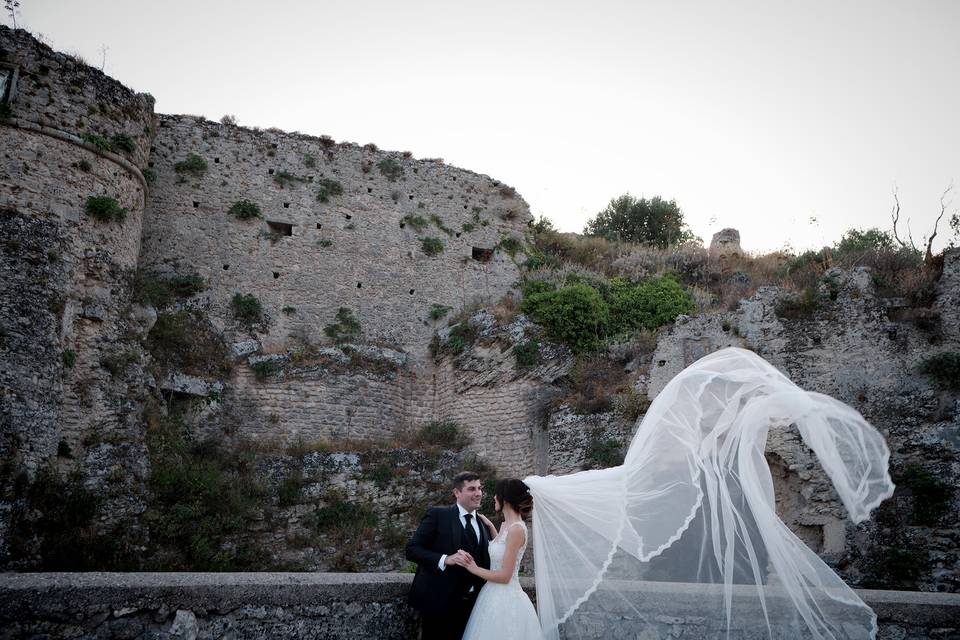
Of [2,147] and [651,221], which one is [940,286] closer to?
[2,147]

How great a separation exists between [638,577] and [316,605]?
247 centimetres

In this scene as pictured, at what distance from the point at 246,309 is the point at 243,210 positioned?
2725mm

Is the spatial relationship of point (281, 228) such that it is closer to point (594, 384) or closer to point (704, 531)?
point (594, 384)

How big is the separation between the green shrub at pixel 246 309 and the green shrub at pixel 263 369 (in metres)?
1.27

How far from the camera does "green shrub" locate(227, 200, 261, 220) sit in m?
19.2

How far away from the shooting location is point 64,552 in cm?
1150

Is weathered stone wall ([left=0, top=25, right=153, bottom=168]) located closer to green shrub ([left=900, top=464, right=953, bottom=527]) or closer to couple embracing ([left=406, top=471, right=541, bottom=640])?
couple embracing ([left=406, top=471, right=541, bottom=640])

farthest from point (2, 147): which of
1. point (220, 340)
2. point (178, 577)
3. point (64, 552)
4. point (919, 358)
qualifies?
point (919, 358)

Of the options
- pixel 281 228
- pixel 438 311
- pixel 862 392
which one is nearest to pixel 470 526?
pixel 862 392

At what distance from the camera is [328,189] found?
20.5 metres

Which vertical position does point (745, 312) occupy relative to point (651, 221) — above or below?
below

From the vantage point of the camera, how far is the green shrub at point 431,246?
20719mm

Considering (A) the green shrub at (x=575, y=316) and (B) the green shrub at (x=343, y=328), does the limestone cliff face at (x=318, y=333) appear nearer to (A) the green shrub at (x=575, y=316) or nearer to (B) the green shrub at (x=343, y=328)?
(B) the green shrub at (x=343, y=328)

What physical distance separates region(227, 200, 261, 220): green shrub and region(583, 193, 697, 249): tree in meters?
15.4
